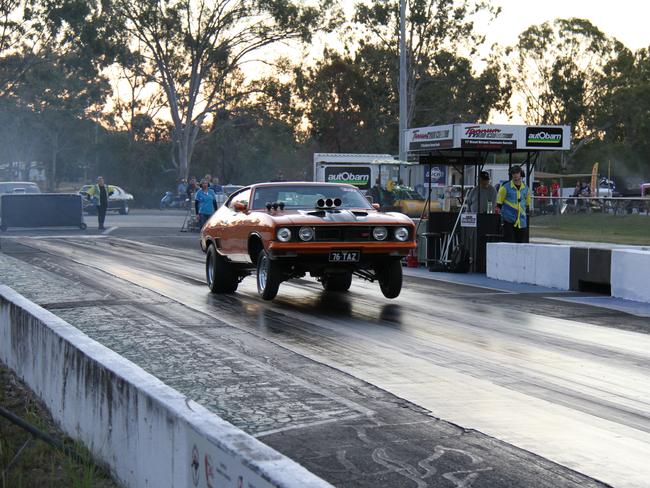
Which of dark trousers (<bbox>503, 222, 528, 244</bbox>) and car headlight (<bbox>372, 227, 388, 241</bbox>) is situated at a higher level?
car headlight (<bbox>372, 227, 388, 241</bbox>)

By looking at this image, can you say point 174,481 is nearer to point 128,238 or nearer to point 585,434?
point 585,434

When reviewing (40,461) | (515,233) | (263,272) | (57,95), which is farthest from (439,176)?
(57,95)

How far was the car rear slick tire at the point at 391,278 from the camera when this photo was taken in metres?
13.2

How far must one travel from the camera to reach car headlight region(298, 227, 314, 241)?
486 inches

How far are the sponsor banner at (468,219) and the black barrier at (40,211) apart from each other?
2046cm

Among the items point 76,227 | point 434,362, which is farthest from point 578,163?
point 434,362

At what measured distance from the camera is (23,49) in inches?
2339

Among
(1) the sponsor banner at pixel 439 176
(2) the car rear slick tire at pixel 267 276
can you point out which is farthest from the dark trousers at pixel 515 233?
(1) the sponsor banner at pixel 439 176

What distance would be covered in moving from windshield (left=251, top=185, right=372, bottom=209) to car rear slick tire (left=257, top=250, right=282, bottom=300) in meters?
0.83

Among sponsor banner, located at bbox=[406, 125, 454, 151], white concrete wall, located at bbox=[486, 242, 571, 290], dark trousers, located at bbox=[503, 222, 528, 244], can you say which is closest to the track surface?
white concrete wall, located at bbox=[486, 242, 571, 290]

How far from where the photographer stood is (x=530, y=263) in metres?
16.9

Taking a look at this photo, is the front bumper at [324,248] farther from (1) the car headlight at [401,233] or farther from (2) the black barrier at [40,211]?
(2) the black barrier at [40,211]

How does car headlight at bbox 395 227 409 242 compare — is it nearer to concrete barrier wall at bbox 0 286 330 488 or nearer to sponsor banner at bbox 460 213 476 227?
concrete barrier wall at bbox 0 286 330 488

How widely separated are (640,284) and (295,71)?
43099mm
